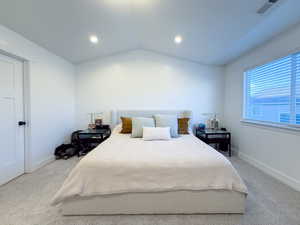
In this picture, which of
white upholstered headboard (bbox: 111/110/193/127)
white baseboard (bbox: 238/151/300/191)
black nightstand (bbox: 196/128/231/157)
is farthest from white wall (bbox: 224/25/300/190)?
white upholstered headboard (bbox: 111/110/193/127)

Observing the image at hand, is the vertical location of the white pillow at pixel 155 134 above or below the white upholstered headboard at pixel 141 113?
below

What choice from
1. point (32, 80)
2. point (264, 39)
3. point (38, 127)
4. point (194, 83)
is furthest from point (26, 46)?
point (264, 39)

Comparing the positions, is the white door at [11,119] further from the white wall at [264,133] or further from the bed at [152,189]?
the white wall at [264,133]

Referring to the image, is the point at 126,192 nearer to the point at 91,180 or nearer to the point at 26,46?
the point at 91,180

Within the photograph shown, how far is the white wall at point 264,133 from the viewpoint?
7.66 feet

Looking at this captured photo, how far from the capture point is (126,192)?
1.71 metres

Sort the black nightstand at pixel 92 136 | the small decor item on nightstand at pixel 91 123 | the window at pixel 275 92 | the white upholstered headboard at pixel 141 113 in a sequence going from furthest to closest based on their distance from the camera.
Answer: the small decor item on nightstand at pixel 91 123, the white upholstered headboard at pixel 141 113, the black nightstand at pixel 92 136, the window at pixel 275 92

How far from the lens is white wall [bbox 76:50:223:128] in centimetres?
414

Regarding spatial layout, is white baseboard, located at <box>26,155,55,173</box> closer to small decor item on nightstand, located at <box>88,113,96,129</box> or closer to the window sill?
small decor item on nightstand, located at <box>88,113,96,129</box>

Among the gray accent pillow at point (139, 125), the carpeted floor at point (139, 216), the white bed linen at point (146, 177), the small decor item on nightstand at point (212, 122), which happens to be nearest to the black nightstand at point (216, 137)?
the small decor item on nightstand at point (212, 122)

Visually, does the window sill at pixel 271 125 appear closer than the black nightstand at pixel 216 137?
Yes

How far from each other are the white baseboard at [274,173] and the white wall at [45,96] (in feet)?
13.6

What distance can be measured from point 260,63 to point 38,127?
4.36m

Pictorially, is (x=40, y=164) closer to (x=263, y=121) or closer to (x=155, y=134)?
(x=155, y=134)
